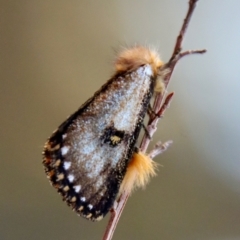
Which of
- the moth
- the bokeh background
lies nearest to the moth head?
the moth

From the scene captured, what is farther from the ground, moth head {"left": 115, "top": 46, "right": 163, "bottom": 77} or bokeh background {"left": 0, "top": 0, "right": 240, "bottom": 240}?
bokeh background {"left": 0, "top": 0, "right": 240, "bottom": 240}

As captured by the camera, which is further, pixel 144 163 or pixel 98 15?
pixel 98 15

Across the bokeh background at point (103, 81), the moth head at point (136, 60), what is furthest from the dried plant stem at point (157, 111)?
the bokeh background at point (103, 81)

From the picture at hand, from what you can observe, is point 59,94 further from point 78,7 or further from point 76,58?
point 78,7

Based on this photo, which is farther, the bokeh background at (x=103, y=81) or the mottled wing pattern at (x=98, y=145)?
the bokeh background at (x=103, y=81)

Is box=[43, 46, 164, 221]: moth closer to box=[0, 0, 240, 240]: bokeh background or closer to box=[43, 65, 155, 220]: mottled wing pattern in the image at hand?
box=[43, 65, 155, 220]: mottled wing pattern

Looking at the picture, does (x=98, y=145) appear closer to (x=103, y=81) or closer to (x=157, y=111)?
(x=157, y=111)

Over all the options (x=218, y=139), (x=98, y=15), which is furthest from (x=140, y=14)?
(x=218, y=139)

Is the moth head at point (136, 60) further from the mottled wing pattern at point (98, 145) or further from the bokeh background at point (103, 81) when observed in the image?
the bokeh background at point (103, 81)

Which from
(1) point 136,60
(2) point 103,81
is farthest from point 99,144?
(2) point 103,81
